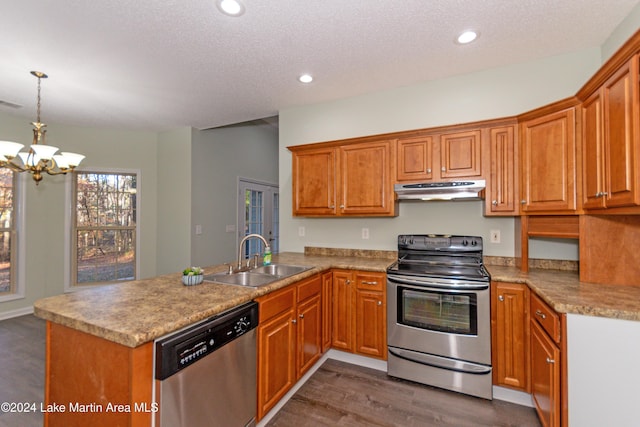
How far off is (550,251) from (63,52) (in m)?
4.43

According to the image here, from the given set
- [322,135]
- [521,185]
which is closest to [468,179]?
[521,185]

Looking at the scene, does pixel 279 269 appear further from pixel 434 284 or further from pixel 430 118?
pixel 430 118

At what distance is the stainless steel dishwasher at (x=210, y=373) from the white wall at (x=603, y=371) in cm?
174

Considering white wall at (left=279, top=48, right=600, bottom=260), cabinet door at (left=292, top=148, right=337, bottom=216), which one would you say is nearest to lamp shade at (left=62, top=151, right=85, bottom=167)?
white wall at (left=279, top=48, right=600, bottom=260)

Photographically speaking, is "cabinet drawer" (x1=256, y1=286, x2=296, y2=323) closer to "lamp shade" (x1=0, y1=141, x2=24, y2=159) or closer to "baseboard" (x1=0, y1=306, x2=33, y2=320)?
"lamp shade" (x1=0, y1=141, x2=24, y2=159)

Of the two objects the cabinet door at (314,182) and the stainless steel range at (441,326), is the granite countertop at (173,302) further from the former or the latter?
the cabinet door at (314,182)

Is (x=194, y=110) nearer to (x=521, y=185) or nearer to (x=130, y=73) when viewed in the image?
(x=130, y=73)

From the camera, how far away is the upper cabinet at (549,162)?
2076mm

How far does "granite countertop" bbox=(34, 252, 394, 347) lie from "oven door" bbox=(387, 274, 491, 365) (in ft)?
3.33

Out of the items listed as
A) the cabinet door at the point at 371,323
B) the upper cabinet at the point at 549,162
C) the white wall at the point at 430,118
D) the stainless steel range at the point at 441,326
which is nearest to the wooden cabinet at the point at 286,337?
the cabinet door at the point at 371,323

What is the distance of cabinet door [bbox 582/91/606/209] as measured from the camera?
1812mm

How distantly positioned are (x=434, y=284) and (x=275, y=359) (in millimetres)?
1299

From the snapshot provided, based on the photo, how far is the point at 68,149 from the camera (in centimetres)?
440

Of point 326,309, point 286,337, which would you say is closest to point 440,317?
point 326,309
